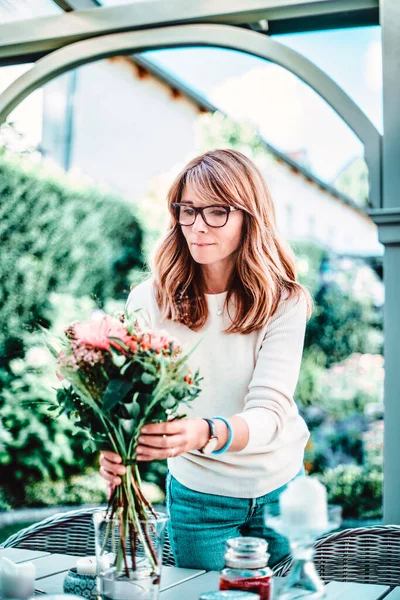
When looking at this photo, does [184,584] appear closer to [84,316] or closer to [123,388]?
[123,388]

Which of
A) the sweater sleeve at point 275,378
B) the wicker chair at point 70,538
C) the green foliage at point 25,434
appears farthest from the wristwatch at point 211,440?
the green foliage at point 25,434

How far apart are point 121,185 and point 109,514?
24.7 feet

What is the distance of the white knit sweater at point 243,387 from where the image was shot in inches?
68.6

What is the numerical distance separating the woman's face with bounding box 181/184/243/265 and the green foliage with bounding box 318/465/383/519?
4.09 m

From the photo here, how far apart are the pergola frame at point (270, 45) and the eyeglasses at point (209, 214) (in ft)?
2.40

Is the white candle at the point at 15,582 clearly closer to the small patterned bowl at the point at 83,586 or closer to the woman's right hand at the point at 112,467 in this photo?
the small patterned bowl at the point at 83,586

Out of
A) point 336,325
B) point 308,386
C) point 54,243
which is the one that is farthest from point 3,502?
point 336,325

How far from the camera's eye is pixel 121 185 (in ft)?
28.1

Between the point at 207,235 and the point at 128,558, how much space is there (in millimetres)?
825

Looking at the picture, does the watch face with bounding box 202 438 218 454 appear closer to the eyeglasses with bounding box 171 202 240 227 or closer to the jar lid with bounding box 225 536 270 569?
the jar lid with bounding box 225 536 270 569

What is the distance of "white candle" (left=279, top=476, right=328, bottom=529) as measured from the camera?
1.06m

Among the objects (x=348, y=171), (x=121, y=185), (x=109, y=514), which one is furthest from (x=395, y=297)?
(x=348, y=171)

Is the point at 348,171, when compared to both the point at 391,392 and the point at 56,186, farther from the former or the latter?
the point at 391,392

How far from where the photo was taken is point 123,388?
3.87ft
